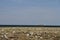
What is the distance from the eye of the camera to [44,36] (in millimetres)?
8852

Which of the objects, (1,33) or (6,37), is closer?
(6,37)

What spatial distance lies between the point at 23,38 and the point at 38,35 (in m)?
0.66

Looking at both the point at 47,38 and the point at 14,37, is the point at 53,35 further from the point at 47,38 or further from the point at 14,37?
the point at 14,37

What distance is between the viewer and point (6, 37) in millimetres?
8562

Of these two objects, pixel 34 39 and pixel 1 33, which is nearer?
pixel 34 39

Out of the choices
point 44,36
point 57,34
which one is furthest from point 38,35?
point 57,34

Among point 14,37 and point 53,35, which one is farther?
point 53,35

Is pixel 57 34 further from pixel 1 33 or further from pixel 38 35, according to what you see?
pixel 1 33

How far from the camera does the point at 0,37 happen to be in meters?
8.58

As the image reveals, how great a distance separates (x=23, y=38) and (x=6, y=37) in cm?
62

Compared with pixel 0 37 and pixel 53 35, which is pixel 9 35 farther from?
pixel 53 35

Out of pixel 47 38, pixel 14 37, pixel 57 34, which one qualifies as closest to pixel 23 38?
pixel 14 37

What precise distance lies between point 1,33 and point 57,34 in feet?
7.28

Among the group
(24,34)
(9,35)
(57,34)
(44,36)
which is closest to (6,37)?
(9,35)
